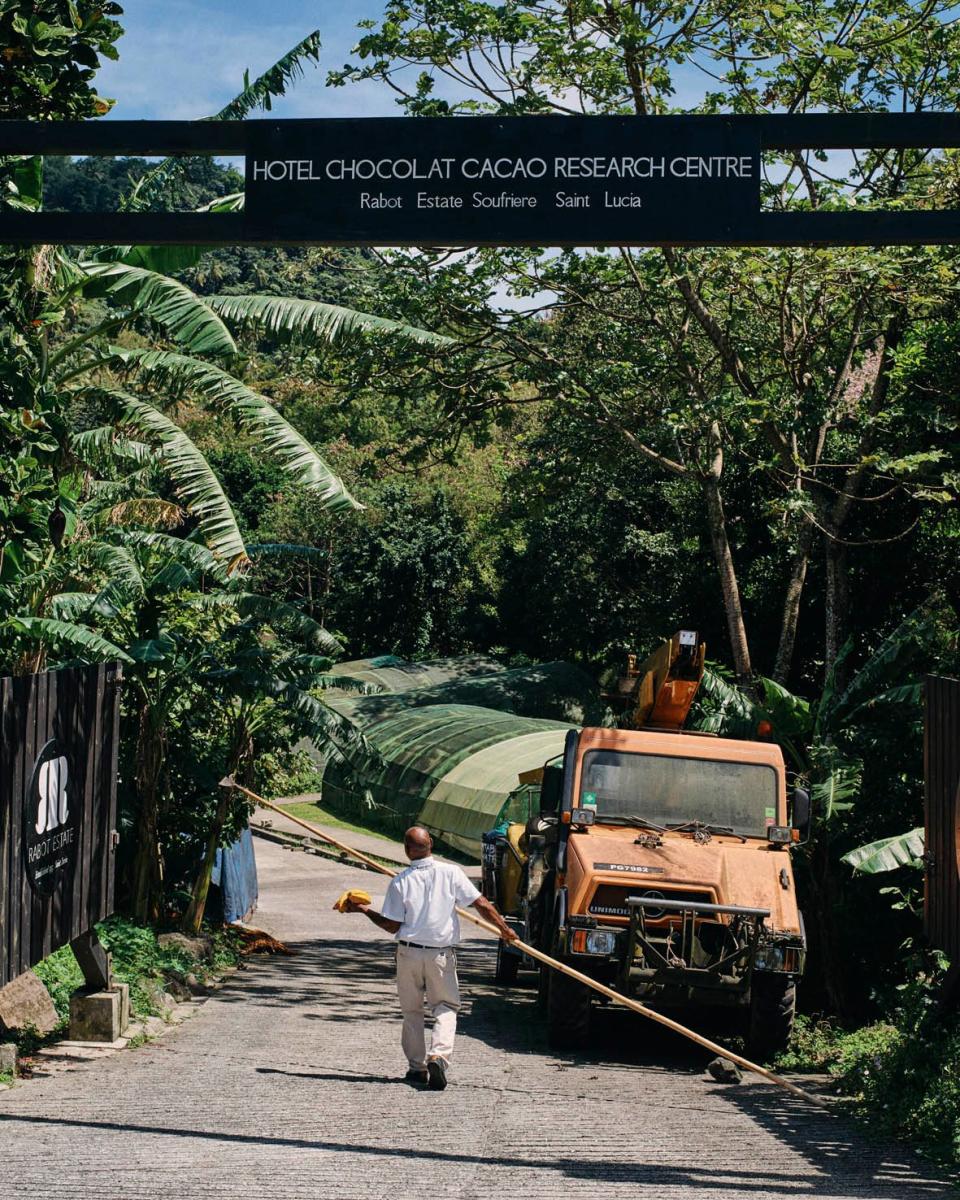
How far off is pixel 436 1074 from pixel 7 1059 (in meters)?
2.88

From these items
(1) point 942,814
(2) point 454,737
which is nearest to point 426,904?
(1) point 942,814

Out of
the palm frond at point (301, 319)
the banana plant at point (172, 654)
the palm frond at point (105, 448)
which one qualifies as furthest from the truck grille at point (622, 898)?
the palm frond at point (105, 448)

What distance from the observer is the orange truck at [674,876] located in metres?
11.7

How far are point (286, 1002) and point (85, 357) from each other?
761cm

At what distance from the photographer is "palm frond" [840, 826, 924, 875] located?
1251cm

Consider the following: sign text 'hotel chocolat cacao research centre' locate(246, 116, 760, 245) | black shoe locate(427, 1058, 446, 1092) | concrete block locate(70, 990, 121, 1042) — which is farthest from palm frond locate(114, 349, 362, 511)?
black shoe locate(427, 1058, 446, 1092)

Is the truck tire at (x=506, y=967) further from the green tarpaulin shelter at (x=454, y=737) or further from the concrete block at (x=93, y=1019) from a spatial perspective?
the green tarpaulin shelter at (x=454, y=737)

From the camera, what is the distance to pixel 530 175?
774cm

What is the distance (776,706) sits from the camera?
1600cm

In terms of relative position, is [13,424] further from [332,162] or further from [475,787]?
[475,787]

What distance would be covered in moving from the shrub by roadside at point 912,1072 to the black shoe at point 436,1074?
112 inches

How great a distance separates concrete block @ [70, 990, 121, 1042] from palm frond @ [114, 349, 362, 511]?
4506mm

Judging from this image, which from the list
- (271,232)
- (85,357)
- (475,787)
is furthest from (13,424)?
(475,787)

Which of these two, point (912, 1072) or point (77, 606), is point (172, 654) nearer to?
point (77, 606)
